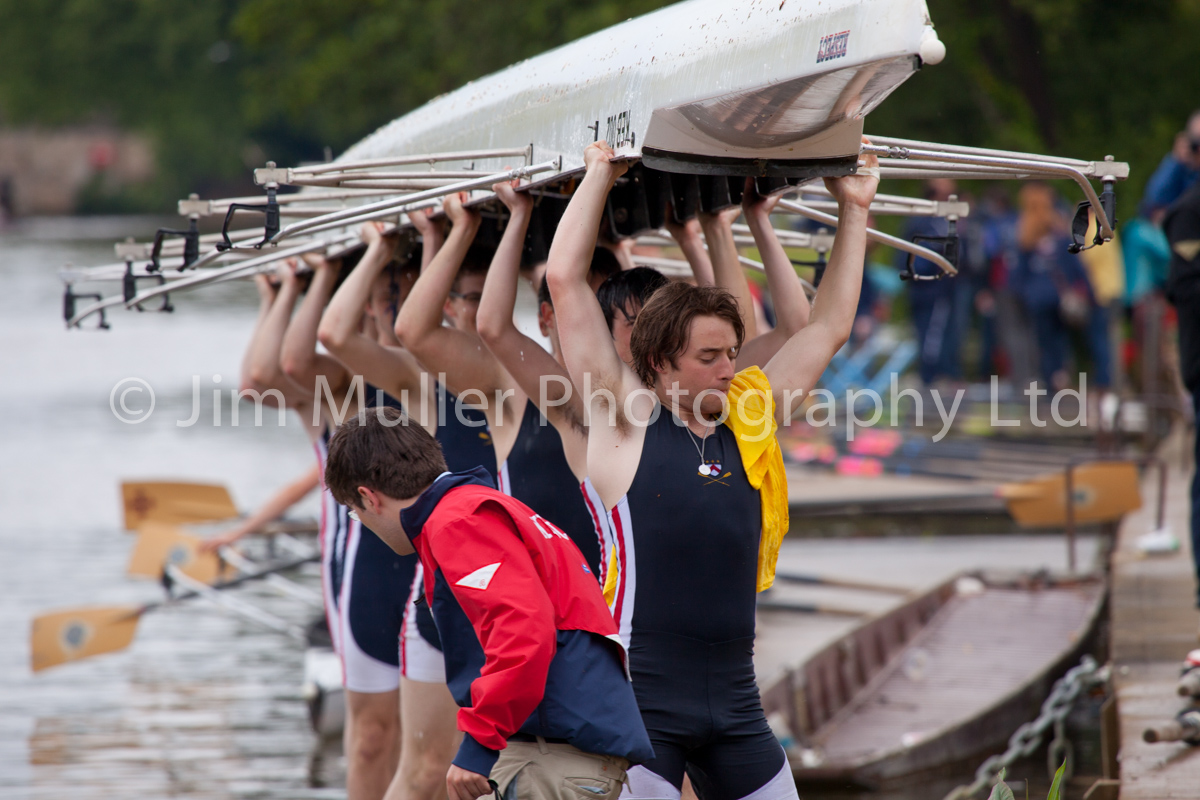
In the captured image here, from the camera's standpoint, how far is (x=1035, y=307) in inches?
572

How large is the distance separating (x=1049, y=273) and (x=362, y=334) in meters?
11.0

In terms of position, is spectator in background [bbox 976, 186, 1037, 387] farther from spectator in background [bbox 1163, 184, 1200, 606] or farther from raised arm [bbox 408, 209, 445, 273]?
raised arm [bbox 408, 209, 445, 273]

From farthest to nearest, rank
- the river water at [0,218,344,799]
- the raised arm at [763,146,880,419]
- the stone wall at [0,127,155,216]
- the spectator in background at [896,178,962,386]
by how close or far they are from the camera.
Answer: the stone wall at [0,127,155,216]
the spectator in background at [896,178,962,386]
the river water at [0,218,344,799]
the raised arm at [763,146,880,419]

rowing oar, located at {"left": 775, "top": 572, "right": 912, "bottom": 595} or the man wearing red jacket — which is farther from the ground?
the man wearing red jacket

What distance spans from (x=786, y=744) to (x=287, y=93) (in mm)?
29583

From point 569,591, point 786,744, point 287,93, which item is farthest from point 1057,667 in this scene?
point 287,93

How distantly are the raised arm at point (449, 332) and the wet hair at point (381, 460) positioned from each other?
84cm

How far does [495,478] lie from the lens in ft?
15.7

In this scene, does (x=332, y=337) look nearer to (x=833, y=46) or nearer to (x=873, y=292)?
(x=833, y=46)

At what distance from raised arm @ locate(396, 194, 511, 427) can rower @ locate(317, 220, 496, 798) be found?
21cm

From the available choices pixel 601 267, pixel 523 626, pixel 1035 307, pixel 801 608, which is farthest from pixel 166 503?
pixel 1035 307

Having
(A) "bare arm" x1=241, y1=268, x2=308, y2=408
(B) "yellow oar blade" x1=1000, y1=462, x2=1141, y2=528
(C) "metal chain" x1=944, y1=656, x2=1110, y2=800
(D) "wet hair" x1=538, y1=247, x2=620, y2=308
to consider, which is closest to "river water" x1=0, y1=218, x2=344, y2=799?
(A) "bare arm" x1=241, y1=268, x2=308, y2=408

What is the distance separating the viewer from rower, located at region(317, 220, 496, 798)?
4.51 meters

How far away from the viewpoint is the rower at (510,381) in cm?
398
